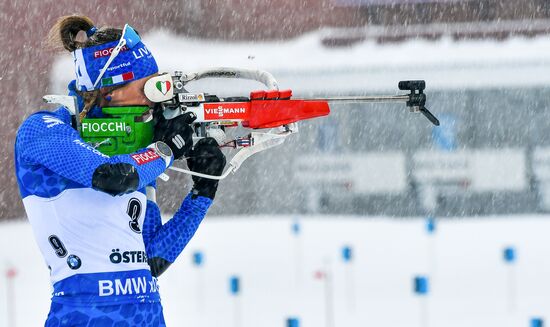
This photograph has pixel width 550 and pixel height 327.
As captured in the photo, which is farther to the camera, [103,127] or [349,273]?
[349,273]

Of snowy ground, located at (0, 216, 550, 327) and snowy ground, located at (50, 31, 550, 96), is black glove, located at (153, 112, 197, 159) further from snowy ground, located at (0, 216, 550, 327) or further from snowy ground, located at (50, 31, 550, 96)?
snowy ground, located at (50, 31, 550, 96)

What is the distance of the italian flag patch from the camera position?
8.61ft

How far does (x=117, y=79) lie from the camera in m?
2.63

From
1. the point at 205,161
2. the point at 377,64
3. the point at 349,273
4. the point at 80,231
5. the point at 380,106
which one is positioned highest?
the point at 377,64

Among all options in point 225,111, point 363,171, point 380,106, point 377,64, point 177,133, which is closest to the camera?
point 177,133

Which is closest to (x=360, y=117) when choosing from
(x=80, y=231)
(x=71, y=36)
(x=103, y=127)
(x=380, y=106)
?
(x=380, y=106)

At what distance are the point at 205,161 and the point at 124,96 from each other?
12.2 inches

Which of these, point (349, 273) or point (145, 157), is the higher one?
point (145, 157)

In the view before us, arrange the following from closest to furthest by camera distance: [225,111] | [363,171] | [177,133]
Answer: [177,133] → [225,111] → [363,171]

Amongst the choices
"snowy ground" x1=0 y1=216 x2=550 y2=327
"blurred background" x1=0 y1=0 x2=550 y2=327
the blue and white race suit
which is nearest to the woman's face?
the blue and white race suit

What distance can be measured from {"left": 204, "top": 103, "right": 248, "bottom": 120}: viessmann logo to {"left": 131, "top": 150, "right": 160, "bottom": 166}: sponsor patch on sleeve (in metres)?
0.28

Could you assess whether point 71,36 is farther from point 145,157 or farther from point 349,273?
point 349,273

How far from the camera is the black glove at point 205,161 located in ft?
8.96

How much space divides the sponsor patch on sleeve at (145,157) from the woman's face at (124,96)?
0.21m
